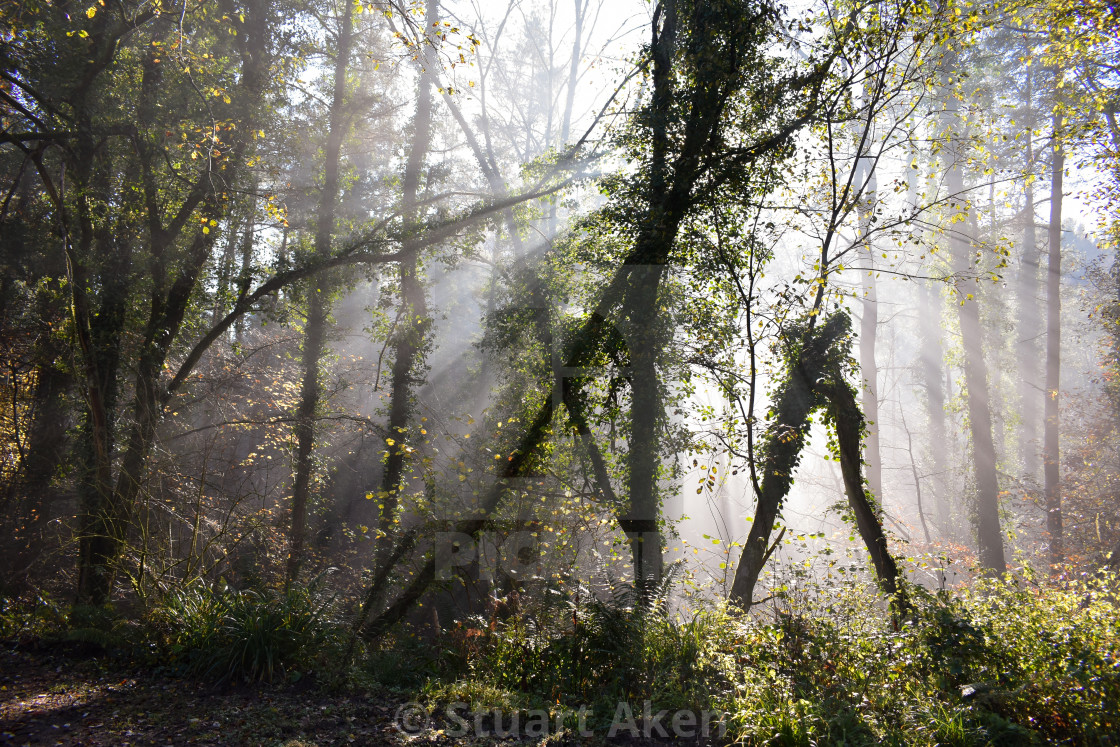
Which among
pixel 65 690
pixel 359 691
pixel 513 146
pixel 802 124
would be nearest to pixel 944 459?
pixel 513 146

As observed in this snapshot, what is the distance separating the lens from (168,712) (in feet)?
14.4

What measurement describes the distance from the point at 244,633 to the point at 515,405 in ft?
21.9

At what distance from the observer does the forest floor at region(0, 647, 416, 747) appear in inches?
156

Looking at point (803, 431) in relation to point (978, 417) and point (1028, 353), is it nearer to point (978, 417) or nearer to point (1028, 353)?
point (978, 417)

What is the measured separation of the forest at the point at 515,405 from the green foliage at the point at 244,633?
36 millimetres

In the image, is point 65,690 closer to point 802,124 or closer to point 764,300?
A: point 764,300

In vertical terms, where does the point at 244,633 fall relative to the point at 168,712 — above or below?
above

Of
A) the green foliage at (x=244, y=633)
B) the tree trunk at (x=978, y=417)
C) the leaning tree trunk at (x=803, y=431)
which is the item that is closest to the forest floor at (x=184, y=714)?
the green foliage at (x=244, y=633)

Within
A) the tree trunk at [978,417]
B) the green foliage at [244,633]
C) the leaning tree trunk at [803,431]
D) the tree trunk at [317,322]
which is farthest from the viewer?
the tree trunk at [978,417]

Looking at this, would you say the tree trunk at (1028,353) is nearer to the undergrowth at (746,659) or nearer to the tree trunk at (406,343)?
the tree trunk at (406,343)

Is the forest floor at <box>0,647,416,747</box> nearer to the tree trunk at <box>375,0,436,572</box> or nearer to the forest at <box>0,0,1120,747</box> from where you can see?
the forest at <box>0,0,1120,747</box>

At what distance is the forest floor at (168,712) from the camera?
395 centimetres

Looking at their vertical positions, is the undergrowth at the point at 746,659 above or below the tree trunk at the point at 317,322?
below

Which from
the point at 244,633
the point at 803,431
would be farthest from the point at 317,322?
the point at 803,431
